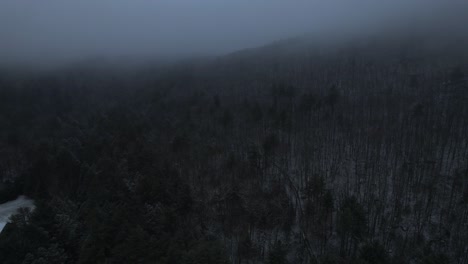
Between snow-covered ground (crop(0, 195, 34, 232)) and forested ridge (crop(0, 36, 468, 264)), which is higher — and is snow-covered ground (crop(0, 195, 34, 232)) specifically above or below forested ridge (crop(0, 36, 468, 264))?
below

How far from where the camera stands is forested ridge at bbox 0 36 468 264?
4212 cm

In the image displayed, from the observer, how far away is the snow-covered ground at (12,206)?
66375mm

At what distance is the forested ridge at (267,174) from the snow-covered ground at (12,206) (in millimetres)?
1686

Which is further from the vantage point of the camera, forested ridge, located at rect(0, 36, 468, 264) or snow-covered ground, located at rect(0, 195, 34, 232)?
snow-covered ground, located at rect(0, 195, 34, 232)

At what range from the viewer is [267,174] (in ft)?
204

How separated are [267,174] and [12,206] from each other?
4775 centimetres

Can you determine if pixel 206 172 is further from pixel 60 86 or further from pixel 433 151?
pixel 60 86

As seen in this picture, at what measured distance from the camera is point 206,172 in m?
64.6

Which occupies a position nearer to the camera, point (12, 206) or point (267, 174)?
point (267, 174)

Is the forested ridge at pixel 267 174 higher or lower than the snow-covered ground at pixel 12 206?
higher

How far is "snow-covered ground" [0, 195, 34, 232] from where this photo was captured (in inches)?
2613

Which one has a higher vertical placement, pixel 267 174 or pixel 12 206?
pixel 267 174

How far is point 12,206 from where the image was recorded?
69312 millimetres

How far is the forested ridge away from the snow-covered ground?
5.53 feet
